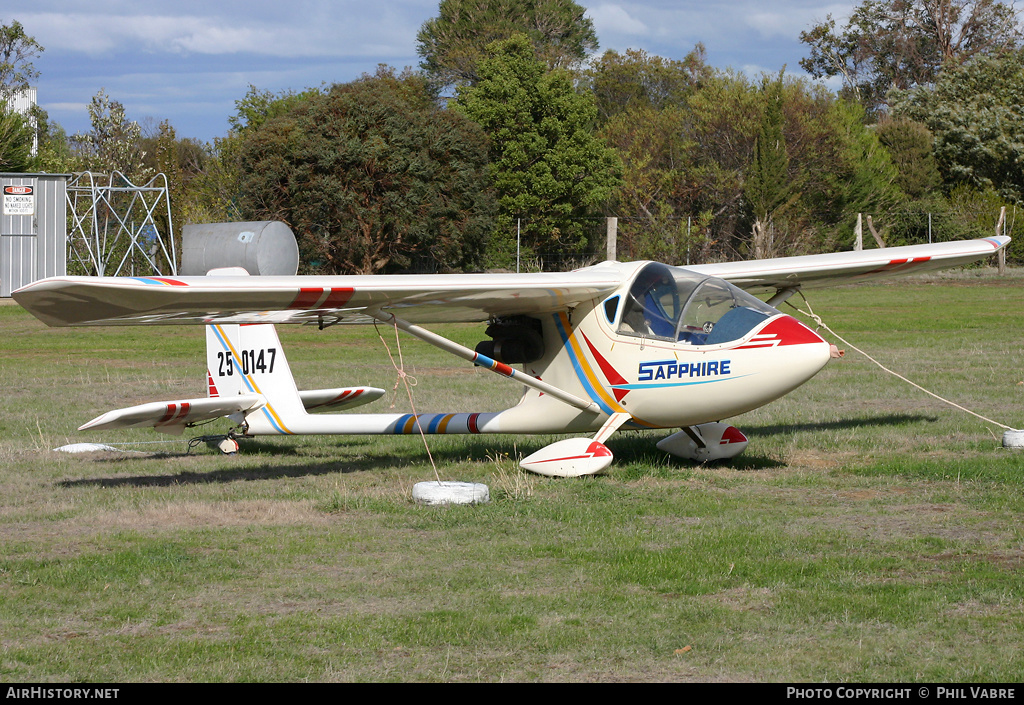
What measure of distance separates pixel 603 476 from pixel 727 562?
3.30 m

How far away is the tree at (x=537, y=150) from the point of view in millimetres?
45781

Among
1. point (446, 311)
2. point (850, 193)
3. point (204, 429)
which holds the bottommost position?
point (204, 429)

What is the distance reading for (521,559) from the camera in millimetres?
7422

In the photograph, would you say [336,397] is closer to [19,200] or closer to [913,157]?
[19,200]

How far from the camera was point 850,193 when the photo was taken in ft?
163

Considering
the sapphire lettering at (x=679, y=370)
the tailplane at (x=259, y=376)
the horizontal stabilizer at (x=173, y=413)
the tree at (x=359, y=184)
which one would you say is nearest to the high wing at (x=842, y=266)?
the sapphire lettering at (x=679, y=370)

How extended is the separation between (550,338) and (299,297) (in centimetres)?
297

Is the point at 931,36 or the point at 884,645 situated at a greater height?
the point at 931,36

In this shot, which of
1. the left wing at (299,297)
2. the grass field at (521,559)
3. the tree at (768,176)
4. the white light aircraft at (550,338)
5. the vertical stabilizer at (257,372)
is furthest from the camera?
the tree at (768,176)

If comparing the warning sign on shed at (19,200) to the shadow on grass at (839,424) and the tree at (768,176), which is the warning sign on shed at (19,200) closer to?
the tree at (768,176)

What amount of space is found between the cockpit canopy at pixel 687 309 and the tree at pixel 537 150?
115 feet
